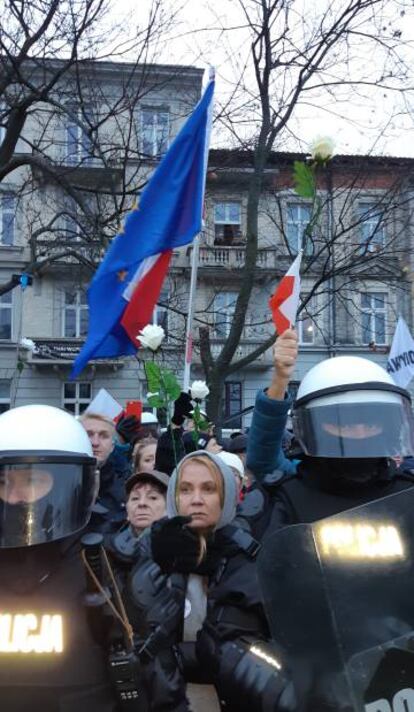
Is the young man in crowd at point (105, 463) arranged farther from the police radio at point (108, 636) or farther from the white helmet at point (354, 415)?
the police radio at point (108, 636)

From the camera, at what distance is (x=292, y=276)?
10.2ft

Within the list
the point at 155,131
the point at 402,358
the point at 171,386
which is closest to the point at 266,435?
the point at 171,386

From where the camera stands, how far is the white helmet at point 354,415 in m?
2.17

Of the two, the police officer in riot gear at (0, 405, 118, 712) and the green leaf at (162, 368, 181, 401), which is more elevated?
the green leaf at (162, 368, 181, 401)

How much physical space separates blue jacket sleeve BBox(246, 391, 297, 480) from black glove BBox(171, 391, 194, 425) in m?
1.06

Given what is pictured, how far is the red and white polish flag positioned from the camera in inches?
113

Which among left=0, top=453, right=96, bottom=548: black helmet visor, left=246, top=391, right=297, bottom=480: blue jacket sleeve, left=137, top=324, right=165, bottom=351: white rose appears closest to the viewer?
left=0, top=453, right=96, bottom=548: black helmet visor

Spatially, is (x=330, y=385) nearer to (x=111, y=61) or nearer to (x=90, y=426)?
(x=90, y=426)

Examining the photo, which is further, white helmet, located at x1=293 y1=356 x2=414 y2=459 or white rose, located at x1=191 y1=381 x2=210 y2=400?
white rose, located at x1=191 y1=381 x2=210 y2=400

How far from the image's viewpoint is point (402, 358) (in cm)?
746

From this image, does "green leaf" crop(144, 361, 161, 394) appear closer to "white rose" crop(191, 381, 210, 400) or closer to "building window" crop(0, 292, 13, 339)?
"white rose" crop(191, 381, 210, 400)

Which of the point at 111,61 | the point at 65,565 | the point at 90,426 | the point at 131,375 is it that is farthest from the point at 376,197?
the point at 131,375

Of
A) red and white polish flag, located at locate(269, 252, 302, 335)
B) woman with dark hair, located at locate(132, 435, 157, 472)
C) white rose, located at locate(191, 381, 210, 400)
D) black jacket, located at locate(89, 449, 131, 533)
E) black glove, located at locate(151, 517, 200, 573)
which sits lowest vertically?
black jacket, located at locate(89, 449, 131, 533)

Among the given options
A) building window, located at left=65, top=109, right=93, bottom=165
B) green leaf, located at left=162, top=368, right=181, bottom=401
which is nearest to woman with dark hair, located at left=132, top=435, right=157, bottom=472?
green leaf, located at left=162, top=368, right=181, bottom=401
